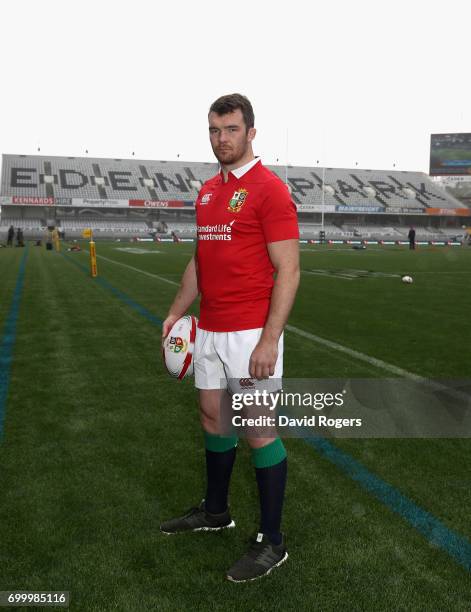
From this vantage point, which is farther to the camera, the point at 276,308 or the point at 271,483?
the point at 271,483

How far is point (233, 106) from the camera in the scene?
6.91 ft

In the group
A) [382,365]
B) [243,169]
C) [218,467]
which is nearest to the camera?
[243,169]

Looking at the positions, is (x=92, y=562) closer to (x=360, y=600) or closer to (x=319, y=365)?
(x=360, y=600)

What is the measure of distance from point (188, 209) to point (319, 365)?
5313 cm

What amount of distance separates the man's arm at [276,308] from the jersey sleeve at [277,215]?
0.03m

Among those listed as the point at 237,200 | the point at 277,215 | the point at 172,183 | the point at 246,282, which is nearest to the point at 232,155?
the point at 237,200

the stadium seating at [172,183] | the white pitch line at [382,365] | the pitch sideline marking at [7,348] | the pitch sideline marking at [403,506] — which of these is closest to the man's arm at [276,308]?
the pitch sideline marking at [403,506]

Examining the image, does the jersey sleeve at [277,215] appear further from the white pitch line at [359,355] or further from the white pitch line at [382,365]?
the white pitch line at [359,355]

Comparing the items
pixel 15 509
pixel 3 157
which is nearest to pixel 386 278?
pixel 15 509

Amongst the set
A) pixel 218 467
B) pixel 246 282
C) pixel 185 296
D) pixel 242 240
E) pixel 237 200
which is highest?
pixel 237 200

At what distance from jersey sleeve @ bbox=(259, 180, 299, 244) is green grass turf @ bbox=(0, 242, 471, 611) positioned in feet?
4.25

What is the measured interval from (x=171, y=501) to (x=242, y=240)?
4.55 ft

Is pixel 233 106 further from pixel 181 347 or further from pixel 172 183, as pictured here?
pixel 172 183

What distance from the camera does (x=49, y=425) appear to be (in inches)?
146
